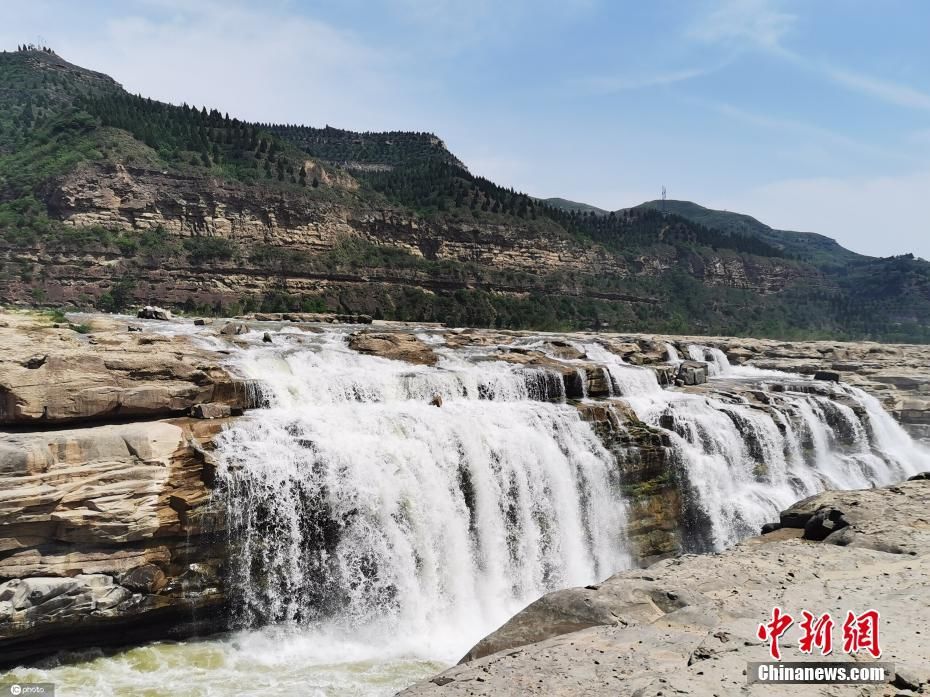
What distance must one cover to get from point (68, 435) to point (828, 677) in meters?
12.8

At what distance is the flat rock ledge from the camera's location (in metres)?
6.43

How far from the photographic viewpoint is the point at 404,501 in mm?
14078

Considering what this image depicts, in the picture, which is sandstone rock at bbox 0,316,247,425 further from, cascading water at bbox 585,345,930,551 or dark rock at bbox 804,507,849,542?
cascading water at bbox 585,345,930,551

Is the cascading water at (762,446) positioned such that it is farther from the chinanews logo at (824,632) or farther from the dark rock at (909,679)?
the dark rock at (909,679)

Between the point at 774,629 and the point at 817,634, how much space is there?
464mm

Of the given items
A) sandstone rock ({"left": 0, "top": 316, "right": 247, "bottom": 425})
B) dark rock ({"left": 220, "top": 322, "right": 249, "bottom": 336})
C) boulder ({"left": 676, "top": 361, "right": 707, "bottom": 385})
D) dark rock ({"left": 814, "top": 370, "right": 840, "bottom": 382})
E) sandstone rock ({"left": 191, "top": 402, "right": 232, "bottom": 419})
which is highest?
dark rock ({"left": 220, "top": 322, "right": 249, "bottom": 336})

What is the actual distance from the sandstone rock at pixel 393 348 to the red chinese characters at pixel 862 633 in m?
15.7

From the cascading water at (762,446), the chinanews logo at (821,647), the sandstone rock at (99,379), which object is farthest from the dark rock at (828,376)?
the sandstone rock at (99,379)

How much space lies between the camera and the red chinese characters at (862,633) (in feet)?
21.3

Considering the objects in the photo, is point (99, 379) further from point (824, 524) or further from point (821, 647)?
point (824, 524)

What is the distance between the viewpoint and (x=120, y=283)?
54.2 meters

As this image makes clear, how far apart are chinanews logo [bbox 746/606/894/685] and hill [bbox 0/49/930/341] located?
57.1 meters

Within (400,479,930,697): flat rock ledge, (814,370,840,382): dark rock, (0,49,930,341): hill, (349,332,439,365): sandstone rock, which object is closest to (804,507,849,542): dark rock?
(400,479,930,697): flat rock ledge

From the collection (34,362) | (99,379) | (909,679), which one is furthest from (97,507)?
(909,679)
